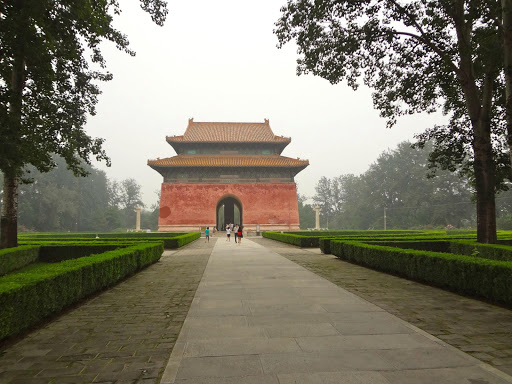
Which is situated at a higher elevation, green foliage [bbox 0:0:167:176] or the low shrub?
green foliage [bbox 0:0:167:176]

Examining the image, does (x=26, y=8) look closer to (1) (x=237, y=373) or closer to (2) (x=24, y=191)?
(1) (x=237, y=373)

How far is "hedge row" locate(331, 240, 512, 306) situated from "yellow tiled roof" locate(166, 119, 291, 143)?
26.8 meters

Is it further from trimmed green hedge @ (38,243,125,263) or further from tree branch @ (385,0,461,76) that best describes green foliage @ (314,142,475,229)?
trimmed green hedge @ (38,243,125,263)

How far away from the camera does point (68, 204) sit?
49.0 m

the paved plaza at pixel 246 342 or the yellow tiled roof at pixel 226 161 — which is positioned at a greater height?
the yellow tiled roof at pixel 226 161

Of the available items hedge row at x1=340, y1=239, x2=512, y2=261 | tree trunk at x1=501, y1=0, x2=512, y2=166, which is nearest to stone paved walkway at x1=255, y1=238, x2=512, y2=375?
hedge row at x1=340, y1=239, x2=512, y2=261

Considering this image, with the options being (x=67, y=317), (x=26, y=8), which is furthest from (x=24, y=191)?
(x=67, y=317)

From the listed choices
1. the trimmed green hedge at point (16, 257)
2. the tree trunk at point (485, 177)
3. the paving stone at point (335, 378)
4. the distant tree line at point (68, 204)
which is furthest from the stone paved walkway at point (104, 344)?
the distant tree line at point (68, 204)

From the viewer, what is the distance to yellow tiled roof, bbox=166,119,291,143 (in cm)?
3412

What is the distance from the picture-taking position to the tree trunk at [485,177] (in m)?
9.94

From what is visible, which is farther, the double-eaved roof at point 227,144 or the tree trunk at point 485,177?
the double-eaved roof at point 227,144

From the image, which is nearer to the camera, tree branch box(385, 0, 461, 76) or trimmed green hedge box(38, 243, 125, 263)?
tree branch box(385, 0, 461, 76)

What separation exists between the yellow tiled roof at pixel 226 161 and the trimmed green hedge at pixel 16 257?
20.1 metres

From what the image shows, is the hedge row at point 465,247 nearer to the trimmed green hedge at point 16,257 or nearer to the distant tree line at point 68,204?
the trimmed green hedge at point 16,257
